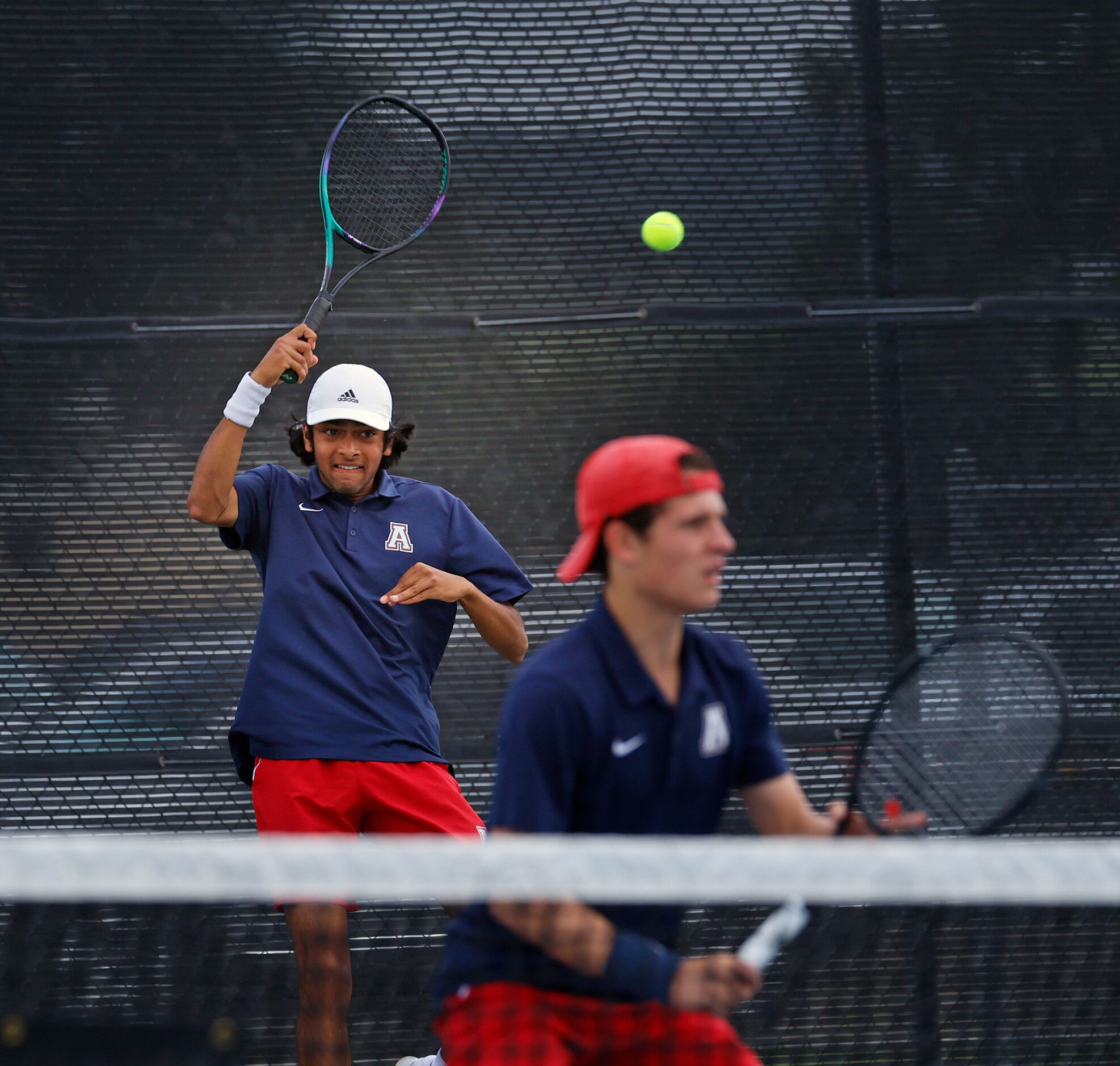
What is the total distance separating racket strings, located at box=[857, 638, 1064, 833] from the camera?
6.68 feet

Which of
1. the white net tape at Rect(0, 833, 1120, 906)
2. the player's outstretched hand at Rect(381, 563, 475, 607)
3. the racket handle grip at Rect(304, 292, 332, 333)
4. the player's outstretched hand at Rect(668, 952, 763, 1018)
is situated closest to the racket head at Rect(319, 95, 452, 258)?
the racket handle grip at Rect(304, 292, 332, 333)

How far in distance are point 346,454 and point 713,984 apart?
1.67 metres

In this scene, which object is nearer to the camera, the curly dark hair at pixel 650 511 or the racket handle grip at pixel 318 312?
the curly dark hair at pixel 650 511

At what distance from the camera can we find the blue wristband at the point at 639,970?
147 cm

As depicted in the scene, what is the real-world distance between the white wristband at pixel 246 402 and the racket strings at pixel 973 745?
4.57ft

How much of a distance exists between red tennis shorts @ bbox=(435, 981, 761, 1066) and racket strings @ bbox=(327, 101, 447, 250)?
209cm

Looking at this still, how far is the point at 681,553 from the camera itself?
1.63m

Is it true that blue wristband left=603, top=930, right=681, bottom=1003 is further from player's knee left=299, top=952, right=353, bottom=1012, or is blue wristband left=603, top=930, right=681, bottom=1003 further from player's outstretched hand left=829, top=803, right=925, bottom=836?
player's knee left=299, top=952, right=353, bottom=1012

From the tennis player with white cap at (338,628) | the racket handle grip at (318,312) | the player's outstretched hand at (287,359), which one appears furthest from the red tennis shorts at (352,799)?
the racket handle grip at (318,312)

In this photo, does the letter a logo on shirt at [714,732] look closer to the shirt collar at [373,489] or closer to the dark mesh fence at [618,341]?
the shirt collar at [373,489]

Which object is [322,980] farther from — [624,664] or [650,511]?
[650,511]

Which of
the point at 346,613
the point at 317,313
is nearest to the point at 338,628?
the point at 346,613

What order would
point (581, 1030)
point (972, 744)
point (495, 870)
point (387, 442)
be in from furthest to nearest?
point (387, 442), point (972, 744), point (581, 1030), point (495, 870)

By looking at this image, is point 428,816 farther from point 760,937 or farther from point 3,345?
point 3,345
